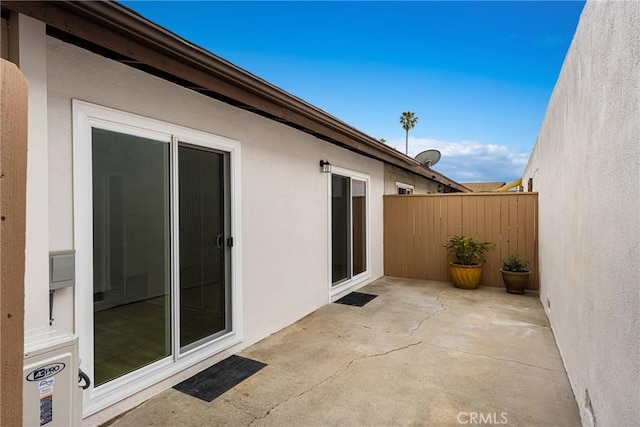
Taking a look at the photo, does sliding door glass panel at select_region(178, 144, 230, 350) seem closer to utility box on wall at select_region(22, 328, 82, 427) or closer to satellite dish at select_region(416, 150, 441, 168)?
utility box on wall at select_region(22, 328, 82, 427)

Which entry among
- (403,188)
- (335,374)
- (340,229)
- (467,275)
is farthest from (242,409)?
(403,188)

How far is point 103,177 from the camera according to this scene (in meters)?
2.58

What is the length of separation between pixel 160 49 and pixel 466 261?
259 inches

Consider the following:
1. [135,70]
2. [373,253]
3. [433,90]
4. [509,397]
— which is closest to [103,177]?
[135,70]

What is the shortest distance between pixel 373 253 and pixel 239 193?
4.53 meters

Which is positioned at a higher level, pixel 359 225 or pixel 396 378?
pixel 359 225

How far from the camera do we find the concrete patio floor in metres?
2.60

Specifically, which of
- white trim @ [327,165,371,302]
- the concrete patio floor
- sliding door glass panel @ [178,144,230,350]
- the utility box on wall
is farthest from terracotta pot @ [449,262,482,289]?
the utility box on wall

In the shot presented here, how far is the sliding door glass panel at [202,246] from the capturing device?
3174 millimetres

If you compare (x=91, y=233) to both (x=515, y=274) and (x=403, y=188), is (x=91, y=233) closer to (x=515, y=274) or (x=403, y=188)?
(x=515, y=274)

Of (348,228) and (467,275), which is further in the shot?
(467,275)

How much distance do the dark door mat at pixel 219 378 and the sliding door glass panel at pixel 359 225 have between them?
3617mm

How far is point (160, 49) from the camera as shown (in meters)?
2.44

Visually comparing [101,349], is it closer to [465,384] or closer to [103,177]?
[103,177]
